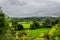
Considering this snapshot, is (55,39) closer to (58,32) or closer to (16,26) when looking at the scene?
(58,32)

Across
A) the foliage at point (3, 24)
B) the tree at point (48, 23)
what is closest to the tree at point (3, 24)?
the foliage at point (3, 24)

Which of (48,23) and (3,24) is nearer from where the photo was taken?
(3,24)

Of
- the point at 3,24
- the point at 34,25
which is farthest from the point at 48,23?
the point at 3,24

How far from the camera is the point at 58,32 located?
4288 centimetres

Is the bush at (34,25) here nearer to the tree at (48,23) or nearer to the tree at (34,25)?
the tree at (34,25)

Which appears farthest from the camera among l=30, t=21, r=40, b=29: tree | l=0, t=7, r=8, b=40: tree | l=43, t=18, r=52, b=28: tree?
l=30, t=21, r=40, b=29: tree

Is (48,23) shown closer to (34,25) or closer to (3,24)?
(34,25)

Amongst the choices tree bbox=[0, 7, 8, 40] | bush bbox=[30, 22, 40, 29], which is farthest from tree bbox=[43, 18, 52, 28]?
tree bbox=[0, 7, 8, 40]

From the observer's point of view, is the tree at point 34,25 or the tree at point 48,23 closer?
the tree at point 48,23

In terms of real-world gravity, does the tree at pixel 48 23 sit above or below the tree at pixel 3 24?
below

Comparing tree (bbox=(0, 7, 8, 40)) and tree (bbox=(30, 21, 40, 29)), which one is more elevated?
tree (bbox=(0, 7, 8, 40))

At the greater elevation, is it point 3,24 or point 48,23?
point 3,24

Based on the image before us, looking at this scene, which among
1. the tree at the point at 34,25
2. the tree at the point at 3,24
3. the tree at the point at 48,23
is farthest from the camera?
the tree at the point at 34,25

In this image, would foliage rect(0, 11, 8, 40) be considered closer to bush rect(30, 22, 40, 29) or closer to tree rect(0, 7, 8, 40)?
tree rect(0, 7, 8, 40)
